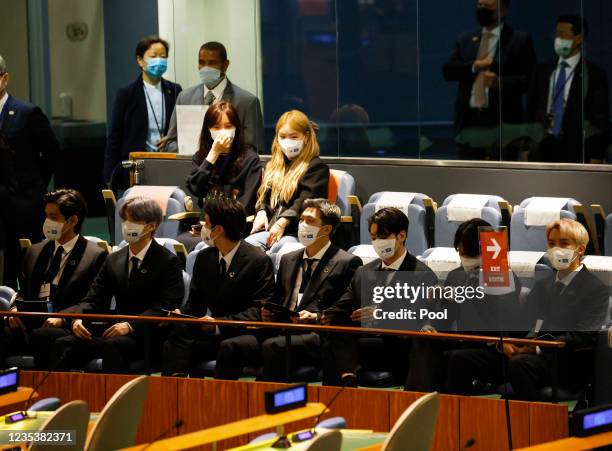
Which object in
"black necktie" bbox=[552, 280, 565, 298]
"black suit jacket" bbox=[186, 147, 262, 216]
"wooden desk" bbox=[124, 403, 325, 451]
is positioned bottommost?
"wooden desk" bbox=[124, 403, 325, 451]

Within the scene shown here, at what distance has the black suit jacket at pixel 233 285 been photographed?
22.2 feet

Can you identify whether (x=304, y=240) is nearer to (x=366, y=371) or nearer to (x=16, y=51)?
(x=366, y=371)

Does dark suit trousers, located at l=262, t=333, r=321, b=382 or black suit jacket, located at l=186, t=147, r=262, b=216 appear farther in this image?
black suit jacket, located at l=186, t=147, r=262, b=216

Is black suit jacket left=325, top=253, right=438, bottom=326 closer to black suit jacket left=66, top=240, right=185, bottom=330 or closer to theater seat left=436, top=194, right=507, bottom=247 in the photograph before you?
black suit jacket left=66, top=240, right=185, bottom=330

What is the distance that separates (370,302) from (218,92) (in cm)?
289

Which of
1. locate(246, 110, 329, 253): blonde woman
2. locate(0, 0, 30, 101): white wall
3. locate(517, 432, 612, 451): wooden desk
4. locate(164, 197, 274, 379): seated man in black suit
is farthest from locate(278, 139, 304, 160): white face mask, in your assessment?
locate(0, 0, 30, 101): white wall

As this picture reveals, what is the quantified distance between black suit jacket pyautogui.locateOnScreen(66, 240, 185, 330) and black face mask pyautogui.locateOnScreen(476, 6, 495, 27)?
262cm

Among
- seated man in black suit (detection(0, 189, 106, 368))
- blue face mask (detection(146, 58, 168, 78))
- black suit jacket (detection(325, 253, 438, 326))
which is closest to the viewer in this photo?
black suit jacket (detection(325, 253, 438, 326))

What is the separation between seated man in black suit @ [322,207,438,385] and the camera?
626 centimetres

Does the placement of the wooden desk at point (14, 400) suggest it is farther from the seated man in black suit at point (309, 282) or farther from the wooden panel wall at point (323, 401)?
the seated man in black suit at point (309, 282)

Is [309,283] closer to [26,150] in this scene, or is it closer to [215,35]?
[26,150]

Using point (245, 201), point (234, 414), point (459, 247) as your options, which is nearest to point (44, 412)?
point (234, 414)

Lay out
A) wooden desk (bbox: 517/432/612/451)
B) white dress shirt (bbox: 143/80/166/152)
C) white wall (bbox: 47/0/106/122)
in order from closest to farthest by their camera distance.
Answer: wooden desk (bbox: 517/432/612/451)
white dress shirt (bbox: 143/80/166/152)
white wall (bbox: 47/0/106/122)

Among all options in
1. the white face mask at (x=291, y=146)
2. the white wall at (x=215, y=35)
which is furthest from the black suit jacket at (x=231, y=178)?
the white wall at (x=215, y=35)
